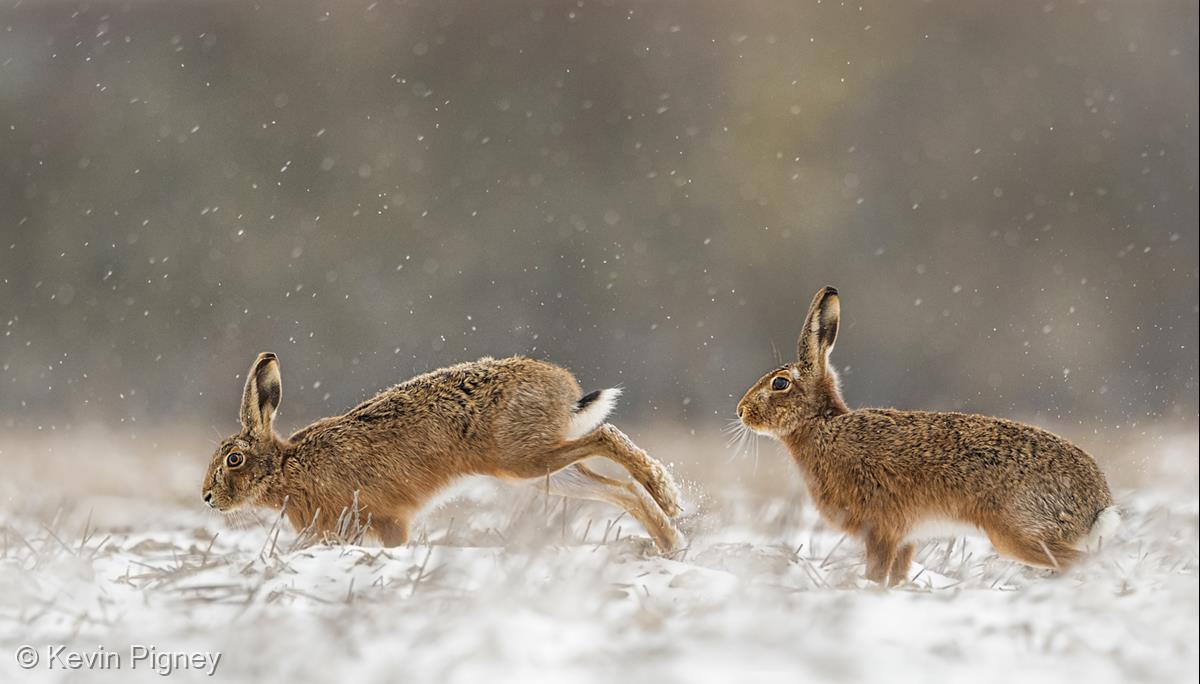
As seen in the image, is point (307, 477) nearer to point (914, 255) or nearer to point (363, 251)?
point (363, 251)

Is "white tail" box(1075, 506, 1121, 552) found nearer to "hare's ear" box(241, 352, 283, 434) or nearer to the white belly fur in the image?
the white belly fur

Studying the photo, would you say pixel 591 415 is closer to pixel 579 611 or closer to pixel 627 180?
pixel 579 611

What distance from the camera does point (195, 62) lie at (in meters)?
6.95

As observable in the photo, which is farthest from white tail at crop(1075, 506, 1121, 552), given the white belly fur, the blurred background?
the blurred background

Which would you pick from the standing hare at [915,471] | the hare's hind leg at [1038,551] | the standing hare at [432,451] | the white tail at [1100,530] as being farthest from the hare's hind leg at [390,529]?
the white tail at [1100,530]

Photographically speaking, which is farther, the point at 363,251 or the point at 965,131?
the point at 965,131

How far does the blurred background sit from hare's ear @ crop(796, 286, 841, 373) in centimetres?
244

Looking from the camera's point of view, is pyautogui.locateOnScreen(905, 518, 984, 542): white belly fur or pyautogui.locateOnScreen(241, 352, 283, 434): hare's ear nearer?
pyautogui.locateOnScreen(905, 518, 984, 542): white belly fur

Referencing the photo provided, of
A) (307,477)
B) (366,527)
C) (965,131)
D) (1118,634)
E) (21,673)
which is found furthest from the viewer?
(965,131)

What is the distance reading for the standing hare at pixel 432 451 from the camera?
2668mm

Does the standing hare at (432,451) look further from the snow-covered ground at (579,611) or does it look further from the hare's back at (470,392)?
the snow-covered ground at (579,611)

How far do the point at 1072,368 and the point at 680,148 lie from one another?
2.60 meters

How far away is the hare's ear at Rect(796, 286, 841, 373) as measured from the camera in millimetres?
2654

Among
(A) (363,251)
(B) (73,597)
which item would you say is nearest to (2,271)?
(A) (363,251)
